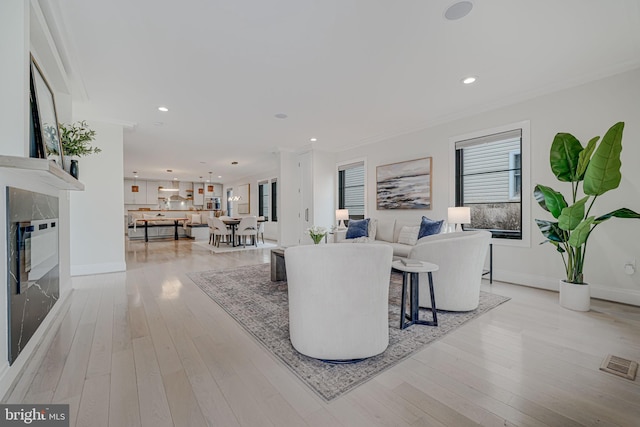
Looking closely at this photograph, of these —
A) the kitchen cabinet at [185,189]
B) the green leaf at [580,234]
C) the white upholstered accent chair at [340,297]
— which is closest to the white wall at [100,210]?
the white upholstered accent chair at [340,297]

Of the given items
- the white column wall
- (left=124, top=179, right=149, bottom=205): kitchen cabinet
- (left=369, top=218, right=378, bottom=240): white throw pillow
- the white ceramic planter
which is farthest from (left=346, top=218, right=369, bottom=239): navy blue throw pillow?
(left=124, top=179, right=149, bottom=205): kitchen cabinet

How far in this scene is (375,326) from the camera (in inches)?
76.7

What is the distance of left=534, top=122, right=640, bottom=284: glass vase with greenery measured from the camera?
2.65 m

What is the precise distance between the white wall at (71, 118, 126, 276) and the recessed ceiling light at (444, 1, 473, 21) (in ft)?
17.3

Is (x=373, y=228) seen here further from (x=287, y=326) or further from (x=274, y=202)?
(x=274, y=202)

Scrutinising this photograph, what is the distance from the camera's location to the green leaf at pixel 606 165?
2.59 metres

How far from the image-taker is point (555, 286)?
12.0 feet

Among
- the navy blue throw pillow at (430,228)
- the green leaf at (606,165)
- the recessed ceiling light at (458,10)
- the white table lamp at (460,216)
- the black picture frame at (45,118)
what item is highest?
the recessed ceiling light at (458,10)

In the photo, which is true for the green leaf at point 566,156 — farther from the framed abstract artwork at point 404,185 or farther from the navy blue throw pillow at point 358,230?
the navy blue throw pillow at point 358,230

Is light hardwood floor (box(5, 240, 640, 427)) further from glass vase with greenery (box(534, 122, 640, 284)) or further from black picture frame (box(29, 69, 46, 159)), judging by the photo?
black picture frame (box(29, 69, 46, 159))

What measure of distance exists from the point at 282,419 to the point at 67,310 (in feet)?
9.84

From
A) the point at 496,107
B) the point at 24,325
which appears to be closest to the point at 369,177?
the point at 496,107

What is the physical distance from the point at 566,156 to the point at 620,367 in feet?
7.13

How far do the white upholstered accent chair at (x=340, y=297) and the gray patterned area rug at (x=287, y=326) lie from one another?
3.7 inches
